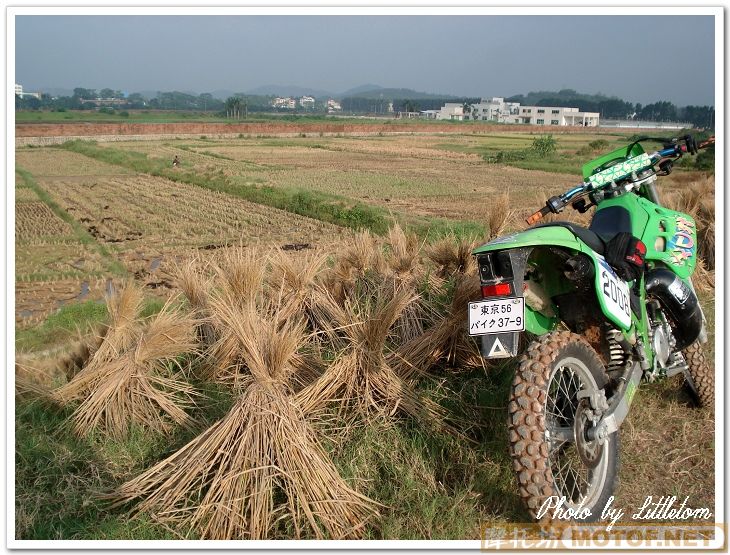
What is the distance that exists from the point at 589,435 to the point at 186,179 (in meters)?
26.3

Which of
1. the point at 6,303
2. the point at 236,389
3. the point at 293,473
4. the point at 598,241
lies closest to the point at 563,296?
the point at 598,241

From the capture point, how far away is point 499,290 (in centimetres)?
296

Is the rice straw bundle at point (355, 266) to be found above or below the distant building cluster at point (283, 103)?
below

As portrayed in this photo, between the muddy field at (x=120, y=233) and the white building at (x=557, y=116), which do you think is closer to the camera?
the muddy field at (x=120, y=233)

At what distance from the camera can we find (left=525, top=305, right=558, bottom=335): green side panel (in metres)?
3.27

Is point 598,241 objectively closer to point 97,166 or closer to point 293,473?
point 293,473

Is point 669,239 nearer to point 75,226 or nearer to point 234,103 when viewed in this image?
point 75,226

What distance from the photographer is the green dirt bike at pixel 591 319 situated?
2879 millimetres

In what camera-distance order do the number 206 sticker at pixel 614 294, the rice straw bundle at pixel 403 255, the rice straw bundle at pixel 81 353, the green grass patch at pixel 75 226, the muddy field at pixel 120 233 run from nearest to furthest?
the number 206 sticker at pixel 614 294 < the rice straw bundle at pixel 81 353 < the rice straw bundle at pixel 403 255 < the muddy field at pixel 120 233 < the green grass patch at pixel 75 226

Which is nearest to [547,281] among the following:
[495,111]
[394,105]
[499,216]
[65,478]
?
[499,216]

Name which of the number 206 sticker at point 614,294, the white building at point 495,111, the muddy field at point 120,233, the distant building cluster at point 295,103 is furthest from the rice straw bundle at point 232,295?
the distant building cluster at point 295,103

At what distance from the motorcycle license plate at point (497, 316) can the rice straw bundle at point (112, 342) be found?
96.1 inches

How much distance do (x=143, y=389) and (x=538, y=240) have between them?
101 inches

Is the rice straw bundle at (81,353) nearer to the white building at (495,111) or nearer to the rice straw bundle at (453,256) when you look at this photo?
Result: the rice straw bundle at (453,256)
